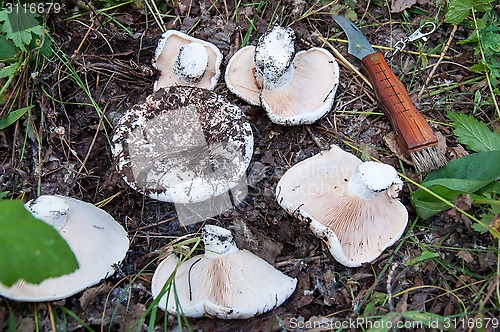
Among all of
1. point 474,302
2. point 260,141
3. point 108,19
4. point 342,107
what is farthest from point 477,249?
point 108,19

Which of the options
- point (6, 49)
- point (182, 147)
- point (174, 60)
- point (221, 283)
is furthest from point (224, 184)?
point (6, 49)

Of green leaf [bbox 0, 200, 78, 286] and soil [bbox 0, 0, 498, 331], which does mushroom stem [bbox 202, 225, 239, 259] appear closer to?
soil [bbox 0, 0, 498, 331]

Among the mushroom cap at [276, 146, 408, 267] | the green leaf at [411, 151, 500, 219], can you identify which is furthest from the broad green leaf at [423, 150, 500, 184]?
the mushroom cap at [276, 146, 408, 267]

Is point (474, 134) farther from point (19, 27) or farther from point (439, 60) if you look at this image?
point (19, 27)

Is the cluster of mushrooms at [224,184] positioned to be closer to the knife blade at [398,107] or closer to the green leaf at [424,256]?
the green leaf at [424,256]

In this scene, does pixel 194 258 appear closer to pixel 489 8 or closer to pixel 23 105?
pixel 23 105

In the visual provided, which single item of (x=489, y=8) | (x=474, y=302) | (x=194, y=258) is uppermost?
(x=489, y=8)
